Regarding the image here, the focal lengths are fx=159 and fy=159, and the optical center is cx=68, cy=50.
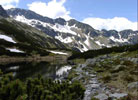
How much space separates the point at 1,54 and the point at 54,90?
119726mm

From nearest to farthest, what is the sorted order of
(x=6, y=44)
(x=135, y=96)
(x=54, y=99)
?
(x=54, y=99) → (x=135, y=96) → (x=6, y=44)

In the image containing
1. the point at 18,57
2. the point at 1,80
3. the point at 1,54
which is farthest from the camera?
the point at 18,57

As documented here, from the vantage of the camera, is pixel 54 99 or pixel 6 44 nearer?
pixel 54 99

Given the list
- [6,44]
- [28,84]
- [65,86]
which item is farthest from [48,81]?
[6,44]

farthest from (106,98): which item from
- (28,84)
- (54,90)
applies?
(28,84)

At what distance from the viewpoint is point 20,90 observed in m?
8.86

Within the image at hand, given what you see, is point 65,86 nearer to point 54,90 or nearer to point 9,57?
point 54,90

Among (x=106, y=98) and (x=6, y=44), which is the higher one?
(x=6, y=44)

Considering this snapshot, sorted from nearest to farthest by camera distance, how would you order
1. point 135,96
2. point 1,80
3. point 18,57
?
point 1,80, point 135,96, point 18,57

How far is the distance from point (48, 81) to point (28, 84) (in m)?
2.41

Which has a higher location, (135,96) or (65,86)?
(65,86)

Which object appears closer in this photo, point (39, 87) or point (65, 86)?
point (39, 87)

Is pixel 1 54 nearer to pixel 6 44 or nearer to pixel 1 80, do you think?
pixel 6 44

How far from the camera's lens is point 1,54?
121 m
